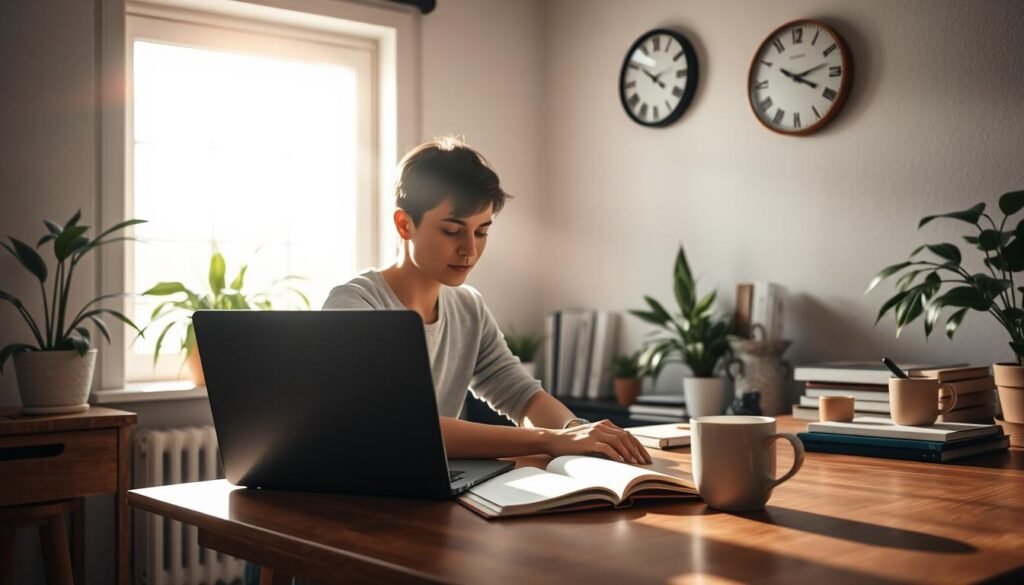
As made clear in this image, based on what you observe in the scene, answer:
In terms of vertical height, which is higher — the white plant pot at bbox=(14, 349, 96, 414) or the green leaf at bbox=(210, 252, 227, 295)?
the green leaf at bbox=(210, 252, 227, 295)

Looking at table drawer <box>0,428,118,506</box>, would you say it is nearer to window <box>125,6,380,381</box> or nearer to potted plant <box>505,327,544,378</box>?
window <box>125,6,380,381</box>

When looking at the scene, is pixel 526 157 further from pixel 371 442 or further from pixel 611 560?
pixel 611 560

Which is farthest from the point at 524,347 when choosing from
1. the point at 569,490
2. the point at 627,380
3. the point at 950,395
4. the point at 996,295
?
the point at 569,490

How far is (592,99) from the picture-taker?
3779 mm

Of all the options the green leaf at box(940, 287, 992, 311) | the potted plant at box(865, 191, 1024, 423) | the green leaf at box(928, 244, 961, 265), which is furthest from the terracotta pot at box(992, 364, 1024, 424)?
the green leaf at box(928, 244, 961, 265)

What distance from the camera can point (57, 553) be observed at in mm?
2500

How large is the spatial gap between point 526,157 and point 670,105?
0.74 meters

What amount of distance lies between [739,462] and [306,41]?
9.39 ft

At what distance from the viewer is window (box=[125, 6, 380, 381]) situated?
128 inches

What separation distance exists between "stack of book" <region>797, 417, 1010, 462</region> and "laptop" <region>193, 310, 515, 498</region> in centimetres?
71

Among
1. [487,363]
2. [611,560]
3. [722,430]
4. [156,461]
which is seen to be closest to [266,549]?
[611,560]

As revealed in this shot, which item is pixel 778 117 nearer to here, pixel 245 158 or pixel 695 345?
pixel 695 345

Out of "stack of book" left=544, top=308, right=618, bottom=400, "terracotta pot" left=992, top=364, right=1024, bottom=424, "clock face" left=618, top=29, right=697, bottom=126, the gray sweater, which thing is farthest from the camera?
"stack of book" left=544, top=308, right=618, bottom=400

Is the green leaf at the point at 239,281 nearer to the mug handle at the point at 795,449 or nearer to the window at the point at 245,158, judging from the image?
the window at the point at 245,158
